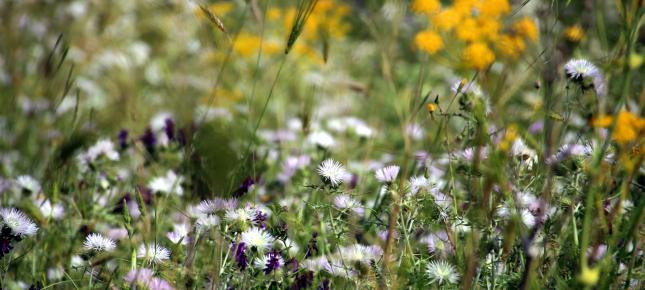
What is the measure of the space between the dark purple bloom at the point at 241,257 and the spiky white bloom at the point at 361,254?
6.6 inches

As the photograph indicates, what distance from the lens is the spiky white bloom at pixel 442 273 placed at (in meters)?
1.08

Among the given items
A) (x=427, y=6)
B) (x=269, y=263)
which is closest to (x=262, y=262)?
(x=269, y=263)

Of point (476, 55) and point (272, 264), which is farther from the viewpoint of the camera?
point (476, 55)

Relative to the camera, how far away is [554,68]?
38.0 inches

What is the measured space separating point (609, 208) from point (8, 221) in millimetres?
1107

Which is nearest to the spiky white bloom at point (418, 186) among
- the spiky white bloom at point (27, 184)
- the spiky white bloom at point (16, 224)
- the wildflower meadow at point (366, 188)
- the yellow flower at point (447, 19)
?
the wildflower meadow at point (366, 188)

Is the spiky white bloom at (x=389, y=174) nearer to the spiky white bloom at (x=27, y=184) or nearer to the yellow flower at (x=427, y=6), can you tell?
the spiky white bloom at (x=27, y=184)

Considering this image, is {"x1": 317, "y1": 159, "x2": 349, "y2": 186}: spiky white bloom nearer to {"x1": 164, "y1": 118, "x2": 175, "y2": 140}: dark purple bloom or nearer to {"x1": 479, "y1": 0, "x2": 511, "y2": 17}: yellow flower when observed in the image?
{"x1": 164, "y1": 118, "x2": 175, "y2": 140}: dark purple bloom

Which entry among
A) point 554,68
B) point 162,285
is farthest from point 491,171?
point 162,285

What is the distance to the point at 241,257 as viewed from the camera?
1.15 m

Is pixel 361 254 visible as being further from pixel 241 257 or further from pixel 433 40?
pixel 433 40

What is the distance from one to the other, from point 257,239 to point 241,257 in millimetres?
44

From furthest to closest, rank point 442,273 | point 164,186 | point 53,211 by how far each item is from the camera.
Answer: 1. point 164,186
2. point 53,211
3. point 442,273

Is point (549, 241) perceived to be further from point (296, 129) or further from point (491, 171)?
point (296, 129)
